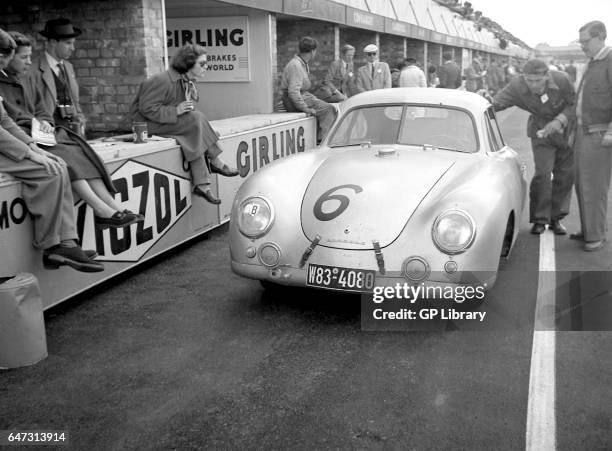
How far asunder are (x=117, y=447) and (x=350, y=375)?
1.28 metres

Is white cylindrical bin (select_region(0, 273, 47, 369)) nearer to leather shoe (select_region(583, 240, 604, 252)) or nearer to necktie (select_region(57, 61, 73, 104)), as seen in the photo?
necktie (select_region(57, 61, 73, 104))

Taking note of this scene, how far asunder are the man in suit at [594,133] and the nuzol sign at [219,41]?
21.0 feet

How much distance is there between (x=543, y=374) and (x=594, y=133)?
3242 mm

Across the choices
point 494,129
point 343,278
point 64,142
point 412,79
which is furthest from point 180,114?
point 412,79

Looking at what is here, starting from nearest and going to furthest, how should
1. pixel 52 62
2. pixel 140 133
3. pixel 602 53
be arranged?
1. pixel 52 62
2. pixel 140 133
3. pixel 602 53

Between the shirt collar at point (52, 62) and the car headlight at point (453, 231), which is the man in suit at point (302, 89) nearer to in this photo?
the shirt collar at point (52, 62)

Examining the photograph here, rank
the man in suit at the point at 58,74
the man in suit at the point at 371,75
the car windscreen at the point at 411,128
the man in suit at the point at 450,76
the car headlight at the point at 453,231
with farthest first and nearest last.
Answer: the man in suit at the point at 450,76 → the man in suit at the point at 371,75 → the car windscreen at the point at 411,128 → the man in suit at the point at 58,74 → the car headlight at the point at 453,231

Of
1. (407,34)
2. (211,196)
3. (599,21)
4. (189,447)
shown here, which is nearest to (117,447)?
(189,447)

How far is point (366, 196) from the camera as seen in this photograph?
4.33 m

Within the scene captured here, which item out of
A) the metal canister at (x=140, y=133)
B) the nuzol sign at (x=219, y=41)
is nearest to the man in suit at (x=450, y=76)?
the nuzol sign at (x=219, y=41)

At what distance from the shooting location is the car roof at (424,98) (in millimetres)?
5457

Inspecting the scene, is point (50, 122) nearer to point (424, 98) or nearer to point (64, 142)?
point (64, 142)

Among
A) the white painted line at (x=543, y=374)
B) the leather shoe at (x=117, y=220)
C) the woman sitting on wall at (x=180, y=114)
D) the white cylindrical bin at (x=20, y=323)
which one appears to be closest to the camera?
the white painted line at (x=543, y=374)

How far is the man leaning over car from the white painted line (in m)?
1.29
